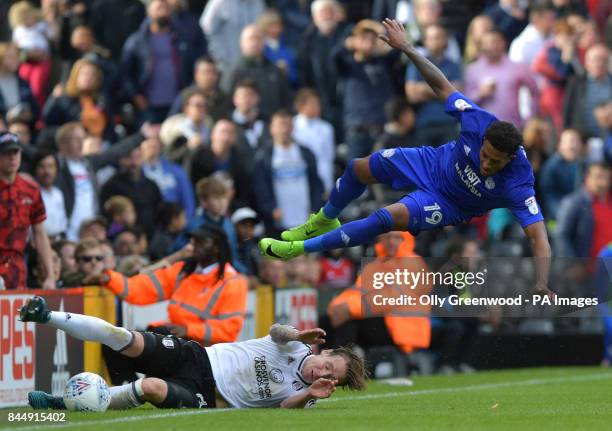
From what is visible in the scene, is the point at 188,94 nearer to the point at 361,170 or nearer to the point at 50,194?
the point at 50,194

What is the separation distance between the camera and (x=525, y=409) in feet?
43.0

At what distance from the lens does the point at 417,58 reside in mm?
13398

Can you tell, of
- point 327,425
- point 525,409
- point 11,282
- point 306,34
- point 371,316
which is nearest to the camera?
point 327,425

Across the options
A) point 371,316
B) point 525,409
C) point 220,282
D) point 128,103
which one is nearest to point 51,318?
point 220,282

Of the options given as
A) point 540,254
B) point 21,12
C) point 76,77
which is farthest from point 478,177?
point 21,12

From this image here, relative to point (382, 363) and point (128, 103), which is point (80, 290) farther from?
point (128, 103)

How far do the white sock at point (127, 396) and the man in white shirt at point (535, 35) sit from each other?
39.1ft

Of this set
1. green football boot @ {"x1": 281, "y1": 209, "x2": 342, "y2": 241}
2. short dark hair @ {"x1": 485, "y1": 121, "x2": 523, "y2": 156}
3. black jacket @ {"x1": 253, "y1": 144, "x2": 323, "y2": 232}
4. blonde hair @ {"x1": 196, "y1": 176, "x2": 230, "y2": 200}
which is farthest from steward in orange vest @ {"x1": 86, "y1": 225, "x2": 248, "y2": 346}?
black jacket @ {"x1": 253, "y1": 144, "x2": 323, "y2": 232}

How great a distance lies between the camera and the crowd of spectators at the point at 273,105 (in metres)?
17.9

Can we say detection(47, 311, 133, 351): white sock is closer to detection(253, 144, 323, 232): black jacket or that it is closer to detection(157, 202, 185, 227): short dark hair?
detection(157, 202, 185, 227): short dark hair

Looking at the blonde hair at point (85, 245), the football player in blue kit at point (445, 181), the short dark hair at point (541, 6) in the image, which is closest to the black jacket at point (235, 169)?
the blonde hair at point (85, 245)

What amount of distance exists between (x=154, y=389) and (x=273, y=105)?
31.8ft

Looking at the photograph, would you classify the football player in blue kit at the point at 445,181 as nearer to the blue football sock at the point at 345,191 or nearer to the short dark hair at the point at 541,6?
the blue football sock at the point at 345,191

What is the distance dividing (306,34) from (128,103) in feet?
10.2
